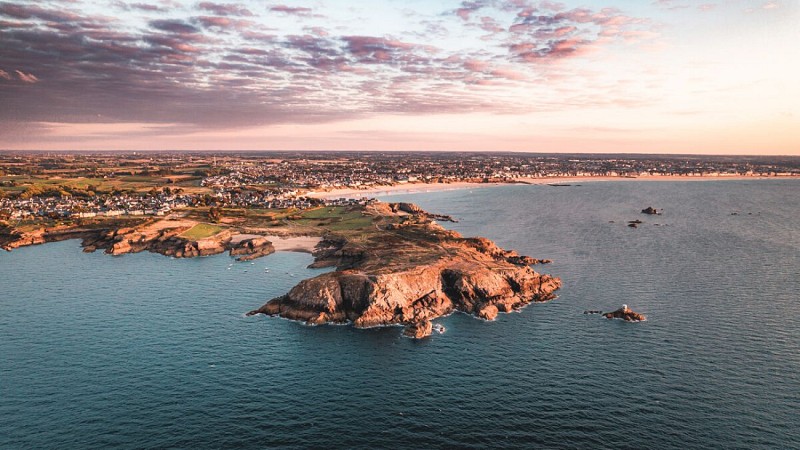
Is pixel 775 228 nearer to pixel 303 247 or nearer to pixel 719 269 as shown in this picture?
pixel 719 269

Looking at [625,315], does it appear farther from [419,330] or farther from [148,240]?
[148,240]

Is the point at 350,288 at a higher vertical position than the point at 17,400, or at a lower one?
higher

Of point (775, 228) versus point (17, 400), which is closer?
point (17, 400)

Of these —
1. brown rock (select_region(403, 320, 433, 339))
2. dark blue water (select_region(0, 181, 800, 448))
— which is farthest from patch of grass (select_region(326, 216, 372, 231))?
brown rock (select_region(403, 320, 433, 339))

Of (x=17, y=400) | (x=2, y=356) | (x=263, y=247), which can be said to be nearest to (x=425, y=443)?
(x=17, y=400)

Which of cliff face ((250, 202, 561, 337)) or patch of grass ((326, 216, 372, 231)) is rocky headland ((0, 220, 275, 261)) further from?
cliff face ((250, 202, 561, 337))

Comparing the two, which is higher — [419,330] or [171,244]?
[171,244]

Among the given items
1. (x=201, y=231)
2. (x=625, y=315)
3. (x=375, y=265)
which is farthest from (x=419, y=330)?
(x=201, y=231)
